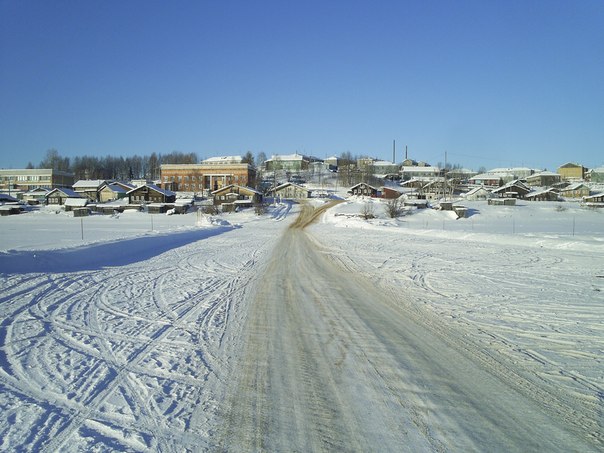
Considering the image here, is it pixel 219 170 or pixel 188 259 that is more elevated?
pixel 219 170

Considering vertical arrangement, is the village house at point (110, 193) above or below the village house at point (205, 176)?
below

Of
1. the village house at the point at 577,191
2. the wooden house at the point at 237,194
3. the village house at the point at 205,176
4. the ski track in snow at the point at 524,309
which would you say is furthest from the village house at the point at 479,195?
the ski track in snow at the point at 524,309

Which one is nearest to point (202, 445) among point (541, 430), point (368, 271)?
point (541, 430)

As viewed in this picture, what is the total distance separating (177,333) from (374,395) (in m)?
4.04

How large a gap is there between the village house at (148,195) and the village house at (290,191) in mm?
33217

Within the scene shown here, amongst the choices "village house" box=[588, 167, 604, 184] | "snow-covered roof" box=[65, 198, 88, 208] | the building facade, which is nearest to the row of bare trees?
the building facade

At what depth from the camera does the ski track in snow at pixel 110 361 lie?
4.24 m

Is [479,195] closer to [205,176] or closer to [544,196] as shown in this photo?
[544,196]

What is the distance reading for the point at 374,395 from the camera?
503 centimetres

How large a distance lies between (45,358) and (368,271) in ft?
35.9

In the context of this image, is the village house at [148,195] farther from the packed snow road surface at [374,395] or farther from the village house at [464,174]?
the village house at [464,174]

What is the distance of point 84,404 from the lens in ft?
15.7

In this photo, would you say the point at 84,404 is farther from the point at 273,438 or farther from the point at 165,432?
the point at 273,438

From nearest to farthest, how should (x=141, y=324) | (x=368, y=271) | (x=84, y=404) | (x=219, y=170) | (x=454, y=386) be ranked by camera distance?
1. (x=84, y=404)
2. (x=454, y=386)
3. (x=141, y=324)
4. (x=368, y=271)
5. (x=219, y=170)
